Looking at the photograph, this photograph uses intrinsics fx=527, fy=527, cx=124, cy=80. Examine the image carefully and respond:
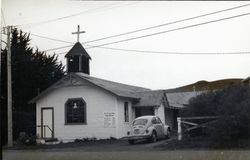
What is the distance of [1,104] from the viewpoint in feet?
56.8

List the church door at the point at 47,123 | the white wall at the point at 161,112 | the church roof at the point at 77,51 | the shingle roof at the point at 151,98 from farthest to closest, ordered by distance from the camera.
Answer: the church door at the point at 47,123, the church roof at the point at 77,51, the white wall at the point at 161,112, the shingle roof at the point at 151,98

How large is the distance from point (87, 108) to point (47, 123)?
162cm

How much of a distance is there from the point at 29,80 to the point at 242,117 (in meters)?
7.23

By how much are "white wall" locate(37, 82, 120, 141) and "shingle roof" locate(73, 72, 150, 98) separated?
158mm

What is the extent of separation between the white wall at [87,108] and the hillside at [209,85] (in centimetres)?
226

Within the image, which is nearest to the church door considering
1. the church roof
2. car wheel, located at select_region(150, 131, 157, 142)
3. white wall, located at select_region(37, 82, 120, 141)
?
white wall, located at select_region(37, 82, 120, 141)

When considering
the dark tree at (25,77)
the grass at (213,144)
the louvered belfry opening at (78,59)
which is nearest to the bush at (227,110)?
the grass at (213,144)

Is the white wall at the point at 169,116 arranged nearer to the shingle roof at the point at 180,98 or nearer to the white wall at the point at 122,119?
the shingle roof at the point at 180,98

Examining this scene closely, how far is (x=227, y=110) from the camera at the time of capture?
1425 cm

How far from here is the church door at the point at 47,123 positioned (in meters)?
16.8

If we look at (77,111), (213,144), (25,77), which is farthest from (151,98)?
(25,77)

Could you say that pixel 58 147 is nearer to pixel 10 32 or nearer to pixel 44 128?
pixel 44 128

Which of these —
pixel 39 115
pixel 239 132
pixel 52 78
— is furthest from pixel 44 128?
pixel 239 132

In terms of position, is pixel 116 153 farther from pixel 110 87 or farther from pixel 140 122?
pixel 110 87
